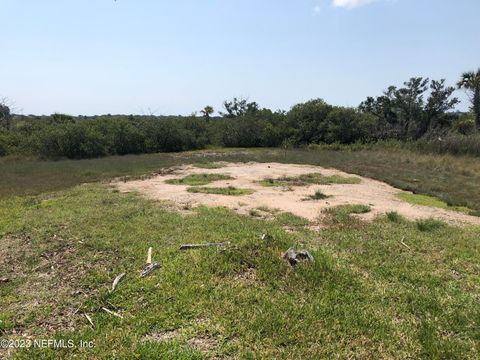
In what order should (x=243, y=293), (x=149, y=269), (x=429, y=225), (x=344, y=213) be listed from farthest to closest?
(x=344, y=213)
(x=429, y=225)
(x=149, y=269)
(x=243, y=293)

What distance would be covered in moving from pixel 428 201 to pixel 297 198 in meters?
3.77

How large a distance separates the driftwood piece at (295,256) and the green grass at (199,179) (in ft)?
27.9

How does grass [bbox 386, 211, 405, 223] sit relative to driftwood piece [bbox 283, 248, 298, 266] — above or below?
below

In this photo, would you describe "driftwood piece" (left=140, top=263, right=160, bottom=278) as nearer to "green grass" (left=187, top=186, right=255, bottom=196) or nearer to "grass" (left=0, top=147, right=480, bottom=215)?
"green grass" (left=187, top=186, right=255, bottom=196)

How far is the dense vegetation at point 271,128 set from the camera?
25.9m

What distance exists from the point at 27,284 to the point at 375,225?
19.2 feet

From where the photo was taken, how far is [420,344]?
3.48 meters

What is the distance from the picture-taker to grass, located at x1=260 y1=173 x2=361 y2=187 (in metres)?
13.5

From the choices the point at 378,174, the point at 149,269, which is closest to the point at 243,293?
the point at 149,269

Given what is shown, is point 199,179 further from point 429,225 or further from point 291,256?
point 291,256

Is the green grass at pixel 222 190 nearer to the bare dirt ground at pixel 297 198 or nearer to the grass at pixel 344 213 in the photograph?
the bare dirt ground at pixel 297 198

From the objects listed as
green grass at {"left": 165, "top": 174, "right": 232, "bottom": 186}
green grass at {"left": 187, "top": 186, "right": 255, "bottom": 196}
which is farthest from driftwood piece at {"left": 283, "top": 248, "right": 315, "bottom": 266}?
green grass at {"left": 165, "top": 174, "right": 232, "bottom": 186}

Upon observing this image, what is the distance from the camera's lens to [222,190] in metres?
11.8

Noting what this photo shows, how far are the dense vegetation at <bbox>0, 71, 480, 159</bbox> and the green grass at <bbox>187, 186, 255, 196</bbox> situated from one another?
52.5ft
